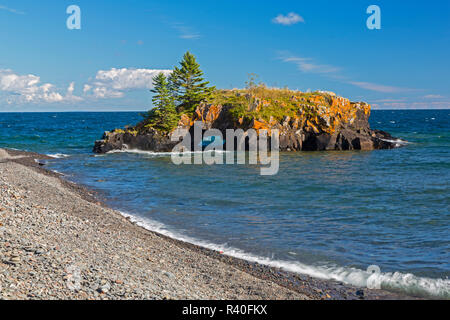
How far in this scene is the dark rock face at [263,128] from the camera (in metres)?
51.9

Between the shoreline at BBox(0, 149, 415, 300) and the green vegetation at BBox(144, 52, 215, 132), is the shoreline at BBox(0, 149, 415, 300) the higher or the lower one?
the lower one

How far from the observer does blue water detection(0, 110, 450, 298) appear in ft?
44.1

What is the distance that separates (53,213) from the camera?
15352 mm

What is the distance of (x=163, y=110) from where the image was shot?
5225cm

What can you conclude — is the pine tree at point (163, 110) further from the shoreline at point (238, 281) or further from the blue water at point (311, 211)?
the shoreline at point (238, 281)

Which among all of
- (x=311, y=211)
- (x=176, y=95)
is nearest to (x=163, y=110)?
(x=176, y=95)

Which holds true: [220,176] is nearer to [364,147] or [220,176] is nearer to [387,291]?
[387,291]

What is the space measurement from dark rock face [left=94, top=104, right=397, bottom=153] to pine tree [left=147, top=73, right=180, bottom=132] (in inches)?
41.6

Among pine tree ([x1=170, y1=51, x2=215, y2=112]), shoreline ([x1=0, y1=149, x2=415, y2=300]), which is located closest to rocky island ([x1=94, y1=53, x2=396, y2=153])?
pine tree ([x1=170, y1=51, x2=215, y2=112])

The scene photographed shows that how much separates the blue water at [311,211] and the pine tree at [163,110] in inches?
516

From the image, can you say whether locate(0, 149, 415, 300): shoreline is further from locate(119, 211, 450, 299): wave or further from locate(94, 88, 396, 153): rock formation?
locate(94, 88, 396, 153): rock formation

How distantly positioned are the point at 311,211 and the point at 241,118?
32.7 metres

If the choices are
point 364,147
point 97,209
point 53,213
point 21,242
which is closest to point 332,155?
point 364,147

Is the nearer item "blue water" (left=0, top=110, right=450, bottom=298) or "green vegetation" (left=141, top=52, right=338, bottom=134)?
"blue water" (left=0, top=110, right=450, bottom=298)
